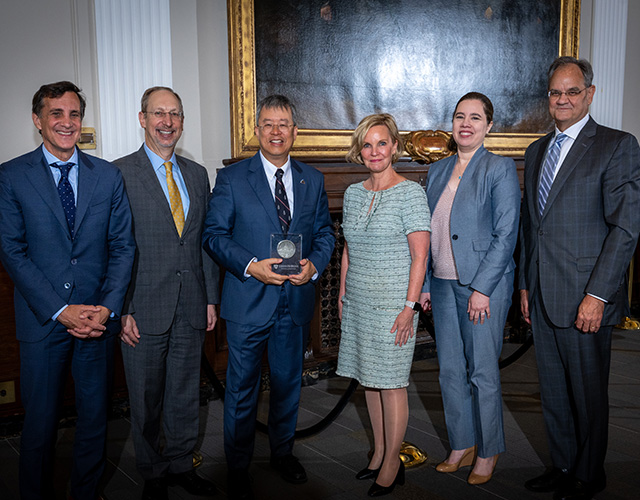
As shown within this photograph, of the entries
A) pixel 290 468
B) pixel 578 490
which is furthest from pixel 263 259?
pixel 578 490

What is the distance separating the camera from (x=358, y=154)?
285cm

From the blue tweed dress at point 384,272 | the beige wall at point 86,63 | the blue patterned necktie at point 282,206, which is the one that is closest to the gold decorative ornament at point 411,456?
the blue tweed dress at point 384,272

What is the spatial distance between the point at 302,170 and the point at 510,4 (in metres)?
3.74

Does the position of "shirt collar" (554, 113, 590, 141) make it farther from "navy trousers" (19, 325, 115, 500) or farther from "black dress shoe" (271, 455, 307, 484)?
"navy trousers" (19, 325, 115, 500)

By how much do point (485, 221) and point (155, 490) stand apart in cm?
195

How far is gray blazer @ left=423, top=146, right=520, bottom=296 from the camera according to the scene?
9.07 ft

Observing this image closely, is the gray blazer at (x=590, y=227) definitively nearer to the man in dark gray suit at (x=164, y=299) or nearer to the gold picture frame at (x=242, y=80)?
the man in dark gray suit at (x=164, y=299)

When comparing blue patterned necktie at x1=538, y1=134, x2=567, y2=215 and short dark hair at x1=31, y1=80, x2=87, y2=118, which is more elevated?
short dark hair at x1=31, y1=80, x2=87, y2=118

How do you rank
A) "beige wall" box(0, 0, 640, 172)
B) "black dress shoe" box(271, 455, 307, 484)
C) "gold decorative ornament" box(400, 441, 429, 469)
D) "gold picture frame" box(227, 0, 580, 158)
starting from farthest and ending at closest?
"gold picture frame" box(227, 0, 580, 158) < "beige wall" box(0, 0, 640, 172) < "gold decorative ornament" box(400, 441, 429, 469) < "black dress shoe" box(271, 455, 307, 484)

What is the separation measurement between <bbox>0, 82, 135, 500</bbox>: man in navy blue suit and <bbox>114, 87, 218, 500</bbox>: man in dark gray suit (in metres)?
0.16

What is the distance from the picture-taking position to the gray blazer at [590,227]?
8.48ft

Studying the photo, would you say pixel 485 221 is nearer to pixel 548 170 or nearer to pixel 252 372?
pixel 548 170

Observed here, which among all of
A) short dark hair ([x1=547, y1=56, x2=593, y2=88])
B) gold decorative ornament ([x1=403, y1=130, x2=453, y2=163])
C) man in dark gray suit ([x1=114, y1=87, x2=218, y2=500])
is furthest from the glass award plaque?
gold decorative ornament ([x1=403, y1=130, x2=453, y2=163])

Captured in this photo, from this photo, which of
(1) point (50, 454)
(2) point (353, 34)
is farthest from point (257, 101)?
(1) point (50, 454)
